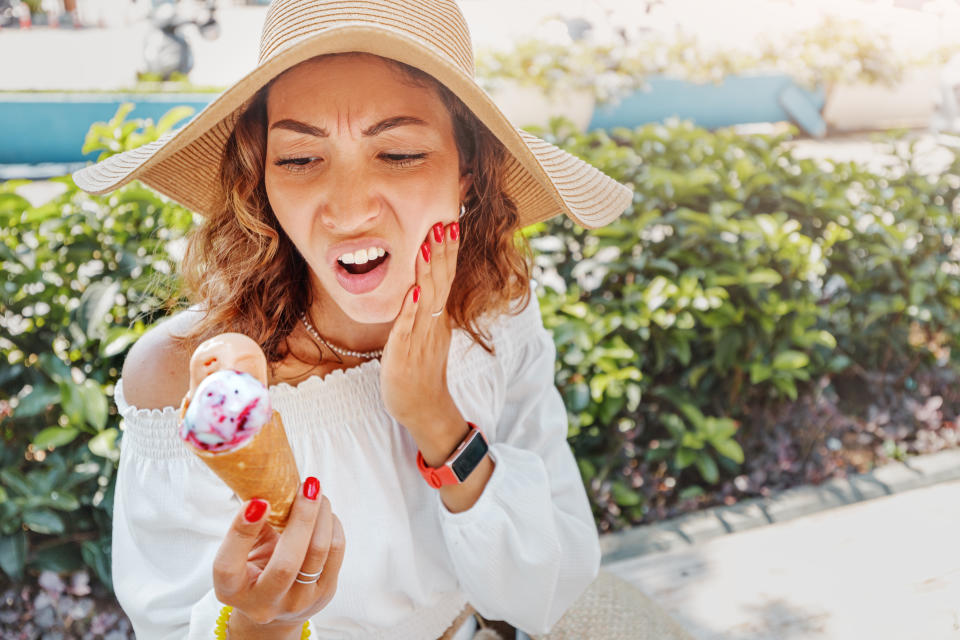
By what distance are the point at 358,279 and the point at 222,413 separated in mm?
429

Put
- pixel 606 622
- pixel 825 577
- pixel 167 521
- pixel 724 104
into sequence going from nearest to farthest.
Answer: pixel 167 521 < pixel 606 622 < pixel 825 577 < pixel 724 104

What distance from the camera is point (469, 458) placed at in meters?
1.57

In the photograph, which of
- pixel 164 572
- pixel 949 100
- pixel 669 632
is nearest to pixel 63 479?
pixel 164 572

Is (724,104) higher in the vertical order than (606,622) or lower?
lower

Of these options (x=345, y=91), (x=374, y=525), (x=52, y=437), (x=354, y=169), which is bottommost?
(x=52, y=437)

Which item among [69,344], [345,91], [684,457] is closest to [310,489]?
[345,91]

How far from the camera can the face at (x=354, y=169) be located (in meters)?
1.29

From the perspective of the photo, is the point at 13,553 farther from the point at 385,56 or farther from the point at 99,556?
the point at 385,56

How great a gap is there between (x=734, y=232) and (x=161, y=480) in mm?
2285

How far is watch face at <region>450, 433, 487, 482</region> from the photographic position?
5.06 feet

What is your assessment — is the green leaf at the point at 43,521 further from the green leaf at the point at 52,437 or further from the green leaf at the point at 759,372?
the green leaf at the point at 759,372

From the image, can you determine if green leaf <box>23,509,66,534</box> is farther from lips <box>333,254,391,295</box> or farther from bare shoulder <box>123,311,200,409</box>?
lips <box>333,254,391,295</box>

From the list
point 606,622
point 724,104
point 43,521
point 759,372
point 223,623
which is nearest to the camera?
point 223,623

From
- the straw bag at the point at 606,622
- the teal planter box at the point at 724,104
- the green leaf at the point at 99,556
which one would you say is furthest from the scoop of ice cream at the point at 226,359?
the teal planter box at the point at 724,104
